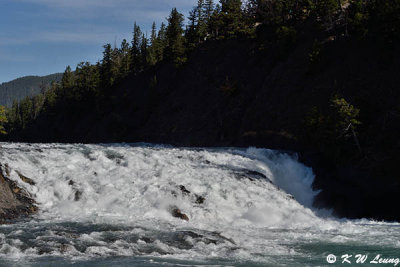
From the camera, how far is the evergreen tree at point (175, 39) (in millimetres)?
72750

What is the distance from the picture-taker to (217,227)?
52.2ft

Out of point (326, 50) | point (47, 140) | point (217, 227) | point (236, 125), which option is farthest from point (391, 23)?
A: point (47, 140)

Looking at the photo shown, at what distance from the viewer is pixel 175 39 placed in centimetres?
7550

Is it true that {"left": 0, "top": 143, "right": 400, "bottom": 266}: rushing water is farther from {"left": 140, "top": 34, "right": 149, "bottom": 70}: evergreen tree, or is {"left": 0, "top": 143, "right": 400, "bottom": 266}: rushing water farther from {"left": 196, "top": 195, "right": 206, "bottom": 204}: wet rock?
{"left": 140, "top": 34, "right": 149, "bottom": 70}: evergreen tree

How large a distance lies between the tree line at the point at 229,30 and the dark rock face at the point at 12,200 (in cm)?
1536

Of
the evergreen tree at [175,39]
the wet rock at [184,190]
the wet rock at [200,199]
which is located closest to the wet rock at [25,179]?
the wet rock at [184,190]

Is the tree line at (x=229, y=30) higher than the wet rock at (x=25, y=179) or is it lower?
higher

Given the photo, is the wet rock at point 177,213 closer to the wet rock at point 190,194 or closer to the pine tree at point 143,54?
the wet rock at point 190,194

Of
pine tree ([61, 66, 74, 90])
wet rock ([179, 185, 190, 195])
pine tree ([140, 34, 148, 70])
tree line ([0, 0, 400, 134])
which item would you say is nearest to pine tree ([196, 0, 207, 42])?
tree line ([0, 0, 400, 134])

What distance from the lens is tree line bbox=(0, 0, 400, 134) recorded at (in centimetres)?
3884

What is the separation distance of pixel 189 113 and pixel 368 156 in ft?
117

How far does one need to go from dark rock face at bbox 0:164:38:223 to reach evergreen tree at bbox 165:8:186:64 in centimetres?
5693

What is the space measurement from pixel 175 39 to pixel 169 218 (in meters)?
62.9

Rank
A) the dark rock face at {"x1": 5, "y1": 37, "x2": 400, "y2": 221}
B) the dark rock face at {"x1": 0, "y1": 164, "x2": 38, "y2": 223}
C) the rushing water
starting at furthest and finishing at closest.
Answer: the dark rock face at {"x1": 5, "y1": 37, "x2": 400, "y2": 221}
the dark rock face at {"x1": 0, "y1": 164, "x2": 38, "y2": 223}
the rushing water
